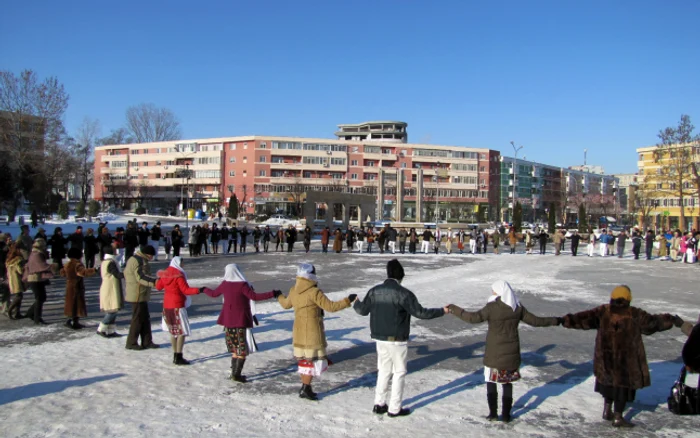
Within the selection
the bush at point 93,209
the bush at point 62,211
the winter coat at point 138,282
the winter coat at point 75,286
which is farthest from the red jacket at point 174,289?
the bush at point 93,209

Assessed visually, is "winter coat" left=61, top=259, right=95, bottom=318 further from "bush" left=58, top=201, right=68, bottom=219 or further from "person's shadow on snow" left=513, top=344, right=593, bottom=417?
"bush" left=58, top=201, right=68, bottom=219

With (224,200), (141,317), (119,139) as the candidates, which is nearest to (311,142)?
(224,200)

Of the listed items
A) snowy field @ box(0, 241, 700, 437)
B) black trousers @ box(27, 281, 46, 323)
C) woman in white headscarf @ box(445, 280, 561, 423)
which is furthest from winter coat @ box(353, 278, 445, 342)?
black trousers @ box(27, 281, 46, 323)

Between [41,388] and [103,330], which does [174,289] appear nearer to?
[41,388]

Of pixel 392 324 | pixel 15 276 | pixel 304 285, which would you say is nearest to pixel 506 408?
pixel 392 324

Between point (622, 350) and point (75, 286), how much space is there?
824cm

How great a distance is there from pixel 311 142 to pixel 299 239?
149 feet

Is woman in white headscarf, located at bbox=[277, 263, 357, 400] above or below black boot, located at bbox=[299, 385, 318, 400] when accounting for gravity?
above

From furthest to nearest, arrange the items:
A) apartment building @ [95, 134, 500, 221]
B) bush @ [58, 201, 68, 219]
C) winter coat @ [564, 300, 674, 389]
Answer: apartment building @ [95, 134, 500, 221], bush @ [58, 201, 68, 219], winter coat @ [564, 300, 674, 389]

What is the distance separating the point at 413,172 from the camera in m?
87.2

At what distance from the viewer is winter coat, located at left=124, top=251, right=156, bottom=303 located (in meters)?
7.80

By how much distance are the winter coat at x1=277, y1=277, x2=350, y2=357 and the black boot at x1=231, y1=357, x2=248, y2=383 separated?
111 cm

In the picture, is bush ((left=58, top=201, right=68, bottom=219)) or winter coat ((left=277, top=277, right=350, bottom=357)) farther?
bush ((left=58, top=201, right=68, bottom=219))

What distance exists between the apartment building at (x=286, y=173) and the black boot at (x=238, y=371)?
68.0 m
